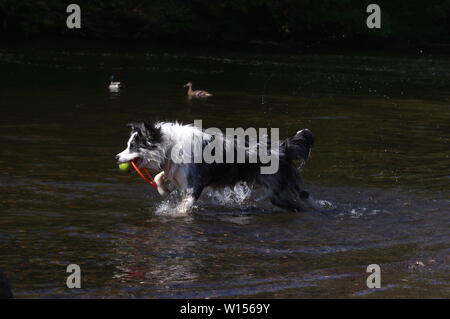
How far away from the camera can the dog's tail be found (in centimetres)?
1209

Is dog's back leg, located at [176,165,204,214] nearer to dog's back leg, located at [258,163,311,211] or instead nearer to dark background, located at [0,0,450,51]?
dog's back leg, located at [258,163,311,211]

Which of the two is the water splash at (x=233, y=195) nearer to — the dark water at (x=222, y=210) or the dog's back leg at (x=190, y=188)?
the dark water at (x=222, y=210)

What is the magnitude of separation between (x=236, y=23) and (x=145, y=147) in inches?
1473

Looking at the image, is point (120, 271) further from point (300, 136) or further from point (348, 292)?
point (300, 136)

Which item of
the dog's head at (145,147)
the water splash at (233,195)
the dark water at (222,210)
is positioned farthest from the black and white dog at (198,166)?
the water splash at (233,195)

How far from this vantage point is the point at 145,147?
38.3ft

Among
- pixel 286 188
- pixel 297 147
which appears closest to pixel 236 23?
pixel 297 147

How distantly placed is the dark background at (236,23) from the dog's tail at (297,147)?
31.0 metres

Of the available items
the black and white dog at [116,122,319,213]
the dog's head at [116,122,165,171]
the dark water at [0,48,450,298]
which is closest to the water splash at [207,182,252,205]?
the dark water at [0,48,450,298]

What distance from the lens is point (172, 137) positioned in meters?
11.8

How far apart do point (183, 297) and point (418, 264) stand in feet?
9.17

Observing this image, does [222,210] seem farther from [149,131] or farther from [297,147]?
[149,131]

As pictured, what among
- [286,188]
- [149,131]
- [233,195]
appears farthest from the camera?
[233,195]

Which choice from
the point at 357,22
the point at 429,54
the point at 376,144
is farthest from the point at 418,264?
the point at 357,22
